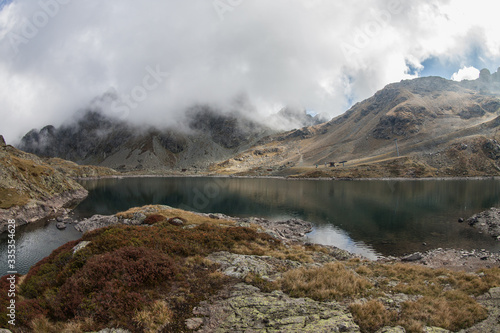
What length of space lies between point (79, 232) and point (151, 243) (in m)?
43.2

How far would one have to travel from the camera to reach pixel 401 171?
168000mm

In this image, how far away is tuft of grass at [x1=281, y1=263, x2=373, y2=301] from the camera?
12.5 m

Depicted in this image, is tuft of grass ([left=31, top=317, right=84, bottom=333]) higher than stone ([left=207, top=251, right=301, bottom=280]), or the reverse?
tuft of grass ([left=31, top=317, right=84, bottom=333])

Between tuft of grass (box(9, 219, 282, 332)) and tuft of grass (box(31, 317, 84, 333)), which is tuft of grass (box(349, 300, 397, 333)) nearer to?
tuft of grass (box(9, 219, 282, 332))

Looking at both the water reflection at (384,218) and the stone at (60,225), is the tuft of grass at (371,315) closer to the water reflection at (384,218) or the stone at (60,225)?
the water reflection at (384,218)

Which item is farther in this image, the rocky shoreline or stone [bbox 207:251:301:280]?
the rocky shoreline

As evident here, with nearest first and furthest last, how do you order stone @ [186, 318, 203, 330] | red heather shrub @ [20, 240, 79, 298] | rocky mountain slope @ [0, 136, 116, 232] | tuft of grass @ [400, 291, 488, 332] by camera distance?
stone @ [186, 318, 203, 330]
tuft of grass @ [400, 291, 488, 332]
red heather shrub @ [20, 240, 79, 298]
rocky mountain slope @ [0, 136, 116, 232]

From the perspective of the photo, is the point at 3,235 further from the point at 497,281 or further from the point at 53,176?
the point at 497,281

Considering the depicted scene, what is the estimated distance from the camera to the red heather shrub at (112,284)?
32.4 ft

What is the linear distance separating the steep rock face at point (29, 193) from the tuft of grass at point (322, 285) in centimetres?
6676

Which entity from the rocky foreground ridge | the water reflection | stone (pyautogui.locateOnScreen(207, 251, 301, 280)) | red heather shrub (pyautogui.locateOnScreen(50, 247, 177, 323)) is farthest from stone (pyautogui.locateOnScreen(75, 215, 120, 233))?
red heather shrub (pyautogui.locateOnScreen(50, 247, 177, 323))

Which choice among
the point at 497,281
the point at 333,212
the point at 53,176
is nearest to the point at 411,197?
the point at 333,212

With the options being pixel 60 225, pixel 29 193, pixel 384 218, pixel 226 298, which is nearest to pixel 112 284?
pixel 226 298

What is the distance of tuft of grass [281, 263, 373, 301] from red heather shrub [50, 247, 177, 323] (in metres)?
6.85
